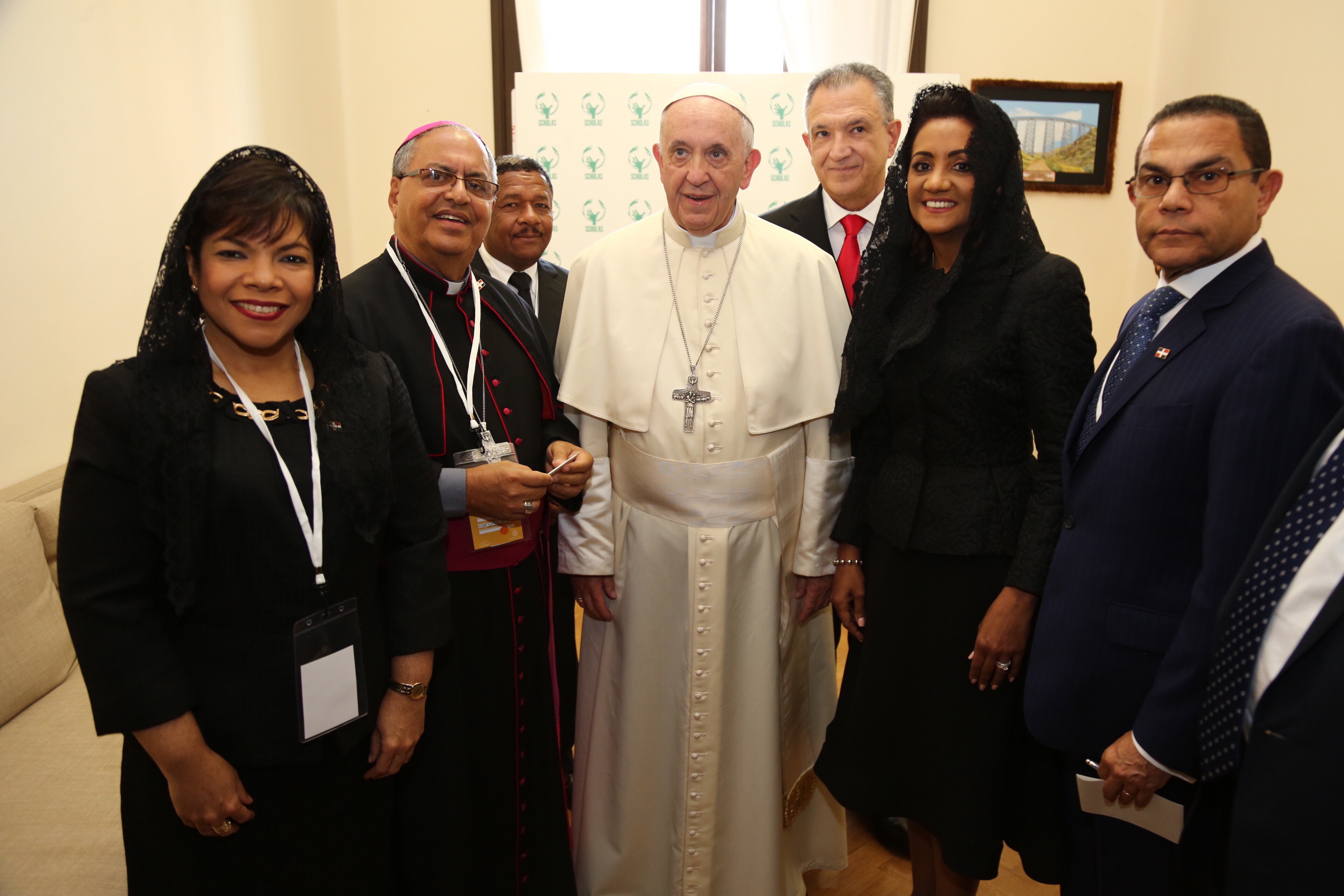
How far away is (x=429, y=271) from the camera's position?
72.4 inches

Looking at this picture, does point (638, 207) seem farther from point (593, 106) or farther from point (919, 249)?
point (919, 249)

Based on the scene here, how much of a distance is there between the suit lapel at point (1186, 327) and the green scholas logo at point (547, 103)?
3.87 metres

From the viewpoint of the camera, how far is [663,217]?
2150 millimetres

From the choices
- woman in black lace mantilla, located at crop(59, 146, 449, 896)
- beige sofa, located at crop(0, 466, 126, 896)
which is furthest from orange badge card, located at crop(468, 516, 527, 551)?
beige sofa, located at crop(0, 466, 126, 896)

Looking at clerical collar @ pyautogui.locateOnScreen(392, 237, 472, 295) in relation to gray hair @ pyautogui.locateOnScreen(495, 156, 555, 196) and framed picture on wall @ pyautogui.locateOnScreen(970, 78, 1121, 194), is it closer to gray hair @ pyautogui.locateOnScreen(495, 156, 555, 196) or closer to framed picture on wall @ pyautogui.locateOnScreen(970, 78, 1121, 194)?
gray hair @ pyautogui.locateOnScreen(495, 156, 555, 196)

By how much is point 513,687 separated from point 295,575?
73 centimetres

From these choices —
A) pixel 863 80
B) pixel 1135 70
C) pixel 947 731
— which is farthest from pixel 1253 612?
pixel 1135 70

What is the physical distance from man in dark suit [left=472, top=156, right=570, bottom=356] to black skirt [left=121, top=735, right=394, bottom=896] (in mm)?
1811

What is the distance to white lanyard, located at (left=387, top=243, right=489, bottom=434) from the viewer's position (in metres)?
1.81

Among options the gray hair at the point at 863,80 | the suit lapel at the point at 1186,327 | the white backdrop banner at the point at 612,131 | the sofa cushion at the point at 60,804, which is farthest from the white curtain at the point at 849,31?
the sofa cushion at the point at 60,804

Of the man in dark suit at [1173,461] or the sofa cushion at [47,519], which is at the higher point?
the man in dark suit at [1173,461]

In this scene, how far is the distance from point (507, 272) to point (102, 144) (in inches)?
53.4

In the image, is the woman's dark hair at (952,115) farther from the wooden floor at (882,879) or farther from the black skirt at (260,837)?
the black skirt at (260,837)

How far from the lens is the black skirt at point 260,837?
1.29 metres
